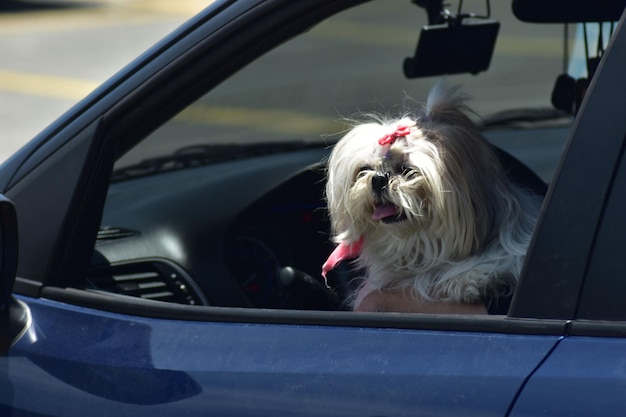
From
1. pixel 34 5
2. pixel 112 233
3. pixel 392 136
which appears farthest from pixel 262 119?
pixel 34 5

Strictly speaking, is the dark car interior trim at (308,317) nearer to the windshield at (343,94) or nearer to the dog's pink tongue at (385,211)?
the dog's pink tongue at (385,211)

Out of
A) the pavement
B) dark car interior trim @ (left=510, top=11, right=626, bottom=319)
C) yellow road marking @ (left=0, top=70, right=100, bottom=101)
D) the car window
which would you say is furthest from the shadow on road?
dark car interior trim @ (left=510, top=11, right=626, bottom=319)

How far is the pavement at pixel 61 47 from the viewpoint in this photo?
32.4 feet

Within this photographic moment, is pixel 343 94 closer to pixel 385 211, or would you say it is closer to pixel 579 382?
pixel 385 211

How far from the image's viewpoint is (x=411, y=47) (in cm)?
530

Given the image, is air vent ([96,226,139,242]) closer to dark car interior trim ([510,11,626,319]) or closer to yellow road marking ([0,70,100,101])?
dark car interior trim ([510,11,626,319])

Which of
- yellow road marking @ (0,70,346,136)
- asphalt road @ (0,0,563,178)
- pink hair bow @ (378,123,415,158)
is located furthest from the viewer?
asphalt road @ (0,0,563,178)

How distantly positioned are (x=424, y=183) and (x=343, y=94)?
231 centimetres

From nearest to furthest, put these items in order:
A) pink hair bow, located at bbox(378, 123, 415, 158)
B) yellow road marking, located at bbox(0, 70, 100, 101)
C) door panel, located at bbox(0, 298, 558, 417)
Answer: door panel, located at bbox(0, 298, 558, 417)
pink hair bow, located at bbox(378, 123, 415, 158)
yellow road marking, located at bbox(0, 70, 100, 101)

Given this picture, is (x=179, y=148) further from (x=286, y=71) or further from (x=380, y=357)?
(x=380, y=357)

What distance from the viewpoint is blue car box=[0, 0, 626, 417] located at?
1488 mm

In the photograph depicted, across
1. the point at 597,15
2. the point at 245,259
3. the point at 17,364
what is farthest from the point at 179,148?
→ the point at 17,364

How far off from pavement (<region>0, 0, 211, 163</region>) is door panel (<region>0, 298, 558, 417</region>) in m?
6.90

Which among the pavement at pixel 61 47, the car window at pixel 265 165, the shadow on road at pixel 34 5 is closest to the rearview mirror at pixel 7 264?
the car window at pixel 265 165
